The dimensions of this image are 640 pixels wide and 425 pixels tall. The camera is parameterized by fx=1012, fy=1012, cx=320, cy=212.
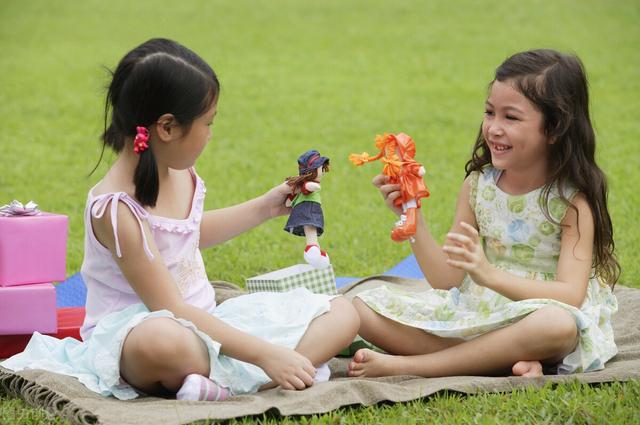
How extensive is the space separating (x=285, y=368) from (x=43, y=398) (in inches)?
26.9

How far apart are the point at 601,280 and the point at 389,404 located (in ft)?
3.22

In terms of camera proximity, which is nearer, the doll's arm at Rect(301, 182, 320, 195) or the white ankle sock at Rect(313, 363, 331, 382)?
the white ankle sock at Rect(313, 363, 331, 382)

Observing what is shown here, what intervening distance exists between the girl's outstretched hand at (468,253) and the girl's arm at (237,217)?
0.76 m

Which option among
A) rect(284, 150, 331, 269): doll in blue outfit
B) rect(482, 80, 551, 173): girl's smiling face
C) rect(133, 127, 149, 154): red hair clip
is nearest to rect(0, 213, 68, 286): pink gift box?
rect(133, 127, 149, 154): red hair clip

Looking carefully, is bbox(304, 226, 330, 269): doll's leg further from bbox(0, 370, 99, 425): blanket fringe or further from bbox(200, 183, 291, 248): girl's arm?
bbox(0, 370, 99, 425): blanket fringe

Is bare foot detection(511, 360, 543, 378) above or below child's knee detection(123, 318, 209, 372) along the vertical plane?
below

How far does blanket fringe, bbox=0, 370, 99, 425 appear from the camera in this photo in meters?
2.67

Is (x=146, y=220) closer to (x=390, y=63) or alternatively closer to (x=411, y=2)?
(x=390, y=63)

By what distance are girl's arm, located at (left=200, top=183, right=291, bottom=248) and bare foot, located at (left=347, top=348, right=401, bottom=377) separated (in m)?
0.67

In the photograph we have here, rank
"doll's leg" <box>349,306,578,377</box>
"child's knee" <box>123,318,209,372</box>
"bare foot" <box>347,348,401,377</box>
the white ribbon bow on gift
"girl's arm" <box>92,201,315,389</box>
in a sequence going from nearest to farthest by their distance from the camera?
"child's knee" <box>123,318,209,372</box> < "girl's arm" <box>92,201,315,389</box> < "doll's leg" <box>349,306,578,377</box> < "bare foot" <box>347,348,401,377</box> < the white ribbon bow on gift

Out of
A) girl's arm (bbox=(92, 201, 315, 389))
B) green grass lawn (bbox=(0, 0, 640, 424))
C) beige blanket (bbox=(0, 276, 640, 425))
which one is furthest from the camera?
green grass lawn (bbox=(0, 0, 640, 424))

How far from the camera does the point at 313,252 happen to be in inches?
129

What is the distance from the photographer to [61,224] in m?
3.50

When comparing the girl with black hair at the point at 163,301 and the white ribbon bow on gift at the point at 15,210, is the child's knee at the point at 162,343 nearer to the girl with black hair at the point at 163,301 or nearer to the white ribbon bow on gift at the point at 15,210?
the girl with black hair at the point at 163,301
